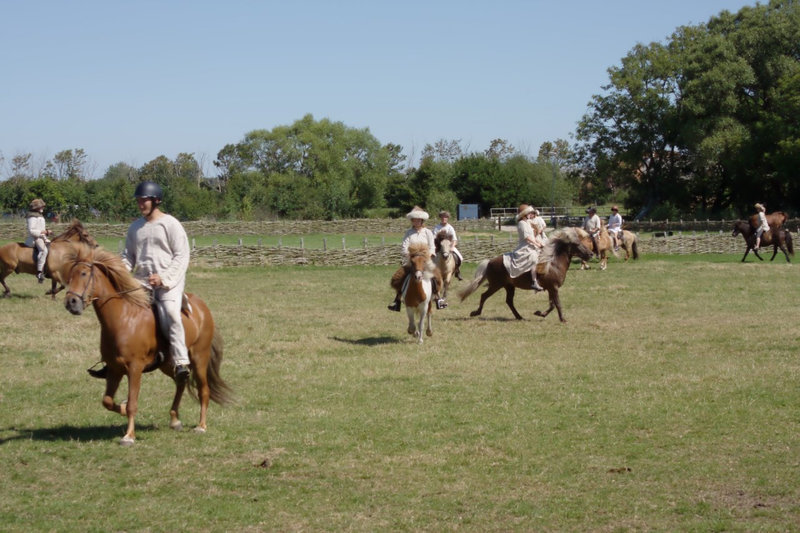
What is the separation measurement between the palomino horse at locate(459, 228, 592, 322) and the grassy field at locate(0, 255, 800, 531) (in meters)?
0.99

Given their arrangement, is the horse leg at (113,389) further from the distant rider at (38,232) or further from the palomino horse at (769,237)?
the palomino horse at (769,237)

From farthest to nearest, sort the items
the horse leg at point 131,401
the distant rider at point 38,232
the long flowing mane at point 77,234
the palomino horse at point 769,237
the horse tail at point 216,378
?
the palomino horse at point 769,237 → the distant rider at point 38,232 → the horse tail at point 216,378 → the long flowing mane at point 77,234 → the horse leg at point 131,401

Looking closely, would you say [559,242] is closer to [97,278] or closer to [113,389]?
[113,389]

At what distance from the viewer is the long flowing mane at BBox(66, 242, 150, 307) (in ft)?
25.7

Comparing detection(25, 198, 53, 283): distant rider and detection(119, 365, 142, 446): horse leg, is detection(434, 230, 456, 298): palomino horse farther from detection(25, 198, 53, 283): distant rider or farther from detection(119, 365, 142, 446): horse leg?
detection(119, 365, 142, 446): horse leg

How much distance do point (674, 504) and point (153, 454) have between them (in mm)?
4411

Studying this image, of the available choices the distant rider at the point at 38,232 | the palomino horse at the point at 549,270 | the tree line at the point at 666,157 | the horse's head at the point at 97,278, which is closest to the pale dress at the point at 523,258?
the palomino horse at the point at 549,270

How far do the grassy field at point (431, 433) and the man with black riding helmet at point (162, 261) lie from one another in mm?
1023

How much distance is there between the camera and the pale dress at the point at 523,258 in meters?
16.9

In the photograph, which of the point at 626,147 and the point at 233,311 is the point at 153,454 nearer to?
the point at 233,311

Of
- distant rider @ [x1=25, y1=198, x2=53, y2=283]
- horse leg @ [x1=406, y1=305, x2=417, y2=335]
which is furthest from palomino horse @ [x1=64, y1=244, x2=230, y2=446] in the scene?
distant rider @ [x1=25, y1=198, x2=53, y2=283]

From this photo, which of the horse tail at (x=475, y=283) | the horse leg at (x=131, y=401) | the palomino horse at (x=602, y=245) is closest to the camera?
the horse leg at (x=131, y=401)

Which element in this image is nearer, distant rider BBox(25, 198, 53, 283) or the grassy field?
the grassy field

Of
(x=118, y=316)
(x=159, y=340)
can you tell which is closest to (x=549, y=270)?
(x=159, y=340)
